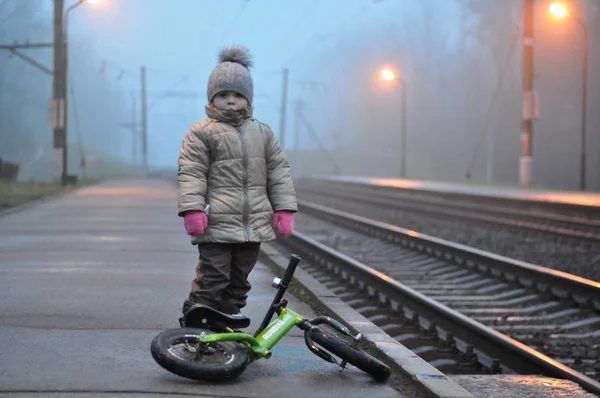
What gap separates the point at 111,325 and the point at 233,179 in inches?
75.4

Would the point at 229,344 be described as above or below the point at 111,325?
above

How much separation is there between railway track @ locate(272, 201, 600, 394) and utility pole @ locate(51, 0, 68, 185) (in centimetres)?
2173

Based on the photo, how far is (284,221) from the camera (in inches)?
222

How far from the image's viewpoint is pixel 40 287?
29.6 feet

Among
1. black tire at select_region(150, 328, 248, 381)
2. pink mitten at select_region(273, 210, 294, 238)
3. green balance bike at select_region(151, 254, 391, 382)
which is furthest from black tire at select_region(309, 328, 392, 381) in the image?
pink mitten at select_region(273, 210, 294, 238)

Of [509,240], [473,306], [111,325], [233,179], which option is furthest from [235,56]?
[509,240]

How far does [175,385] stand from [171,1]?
181 meters

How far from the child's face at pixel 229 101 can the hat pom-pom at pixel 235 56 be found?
223mm

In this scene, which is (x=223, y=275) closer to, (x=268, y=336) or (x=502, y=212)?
(x=268, y=336)

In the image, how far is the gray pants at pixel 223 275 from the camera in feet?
18.3

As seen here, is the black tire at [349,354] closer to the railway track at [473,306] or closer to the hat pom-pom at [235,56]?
the railway track at [473,306]

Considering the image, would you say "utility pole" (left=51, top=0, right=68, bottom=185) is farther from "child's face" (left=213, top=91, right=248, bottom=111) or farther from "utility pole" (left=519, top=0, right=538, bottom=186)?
"child's face" (left=213, top=91, right=248, bottom=111)

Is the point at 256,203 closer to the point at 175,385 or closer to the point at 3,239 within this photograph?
the point at 175,385

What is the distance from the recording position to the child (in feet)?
18.1
